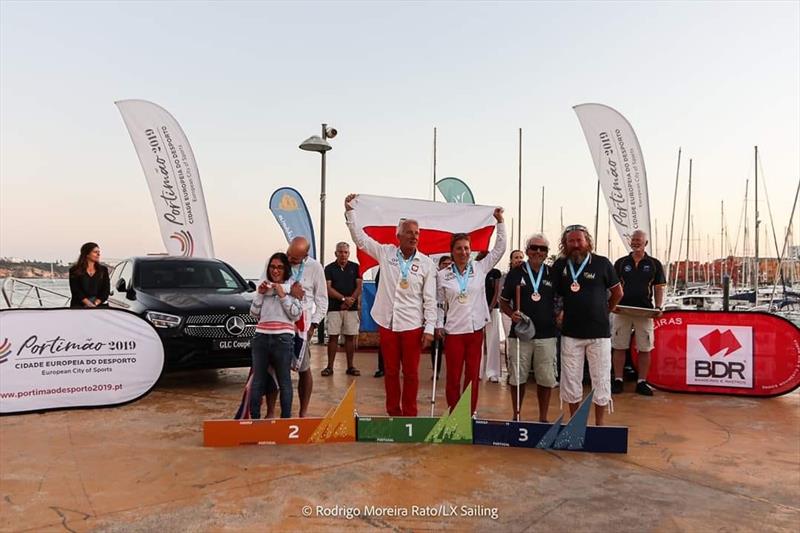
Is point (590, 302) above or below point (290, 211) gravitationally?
below

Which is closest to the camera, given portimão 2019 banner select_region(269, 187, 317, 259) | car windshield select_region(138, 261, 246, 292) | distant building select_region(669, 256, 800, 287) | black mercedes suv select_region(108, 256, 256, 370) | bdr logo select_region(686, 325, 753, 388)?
black mercedes suv select_region(108, 256, 256, 370)

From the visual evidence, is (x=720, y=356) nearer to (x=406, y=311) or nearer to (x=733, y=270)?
(x=406, y=311)

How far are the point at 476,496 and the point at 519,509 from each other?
28 cm

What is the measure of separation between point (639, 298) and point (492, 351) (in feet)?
6.40

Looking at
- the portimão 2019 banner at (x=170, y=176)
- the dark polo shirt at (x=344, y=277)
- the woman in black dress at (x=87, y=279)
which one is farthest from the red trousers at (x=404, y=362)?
the portimão 2019 banner at (x=170, y=176)

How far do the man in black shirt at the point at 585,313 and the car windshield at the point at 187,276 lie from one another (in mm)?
4340

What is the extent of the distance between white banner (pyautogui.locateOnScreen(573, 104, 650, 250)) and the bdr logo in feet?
10.9

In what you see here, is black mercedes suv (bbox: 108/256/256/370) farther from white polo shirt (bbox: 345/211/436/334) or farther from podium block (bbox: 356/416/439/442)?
podium block (bbox: 356/416/439/442)

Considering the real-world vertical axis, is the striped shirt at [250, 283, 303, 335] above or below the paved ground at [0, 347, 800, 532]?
above

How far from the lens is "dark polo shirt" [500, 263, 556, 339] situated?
185 inches

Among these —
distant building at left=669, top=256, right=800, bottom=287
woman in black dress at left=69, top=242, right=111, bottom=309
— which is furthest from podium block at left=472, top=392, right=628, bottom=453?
distant building at left=669, top=256, right=800, bottom=287

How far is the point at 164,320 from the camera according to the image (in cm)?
595

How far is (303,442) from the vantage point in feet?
13.7

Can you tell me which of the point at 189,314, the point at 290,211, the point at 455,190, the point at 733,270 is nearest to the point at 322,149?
the point at 290,211
